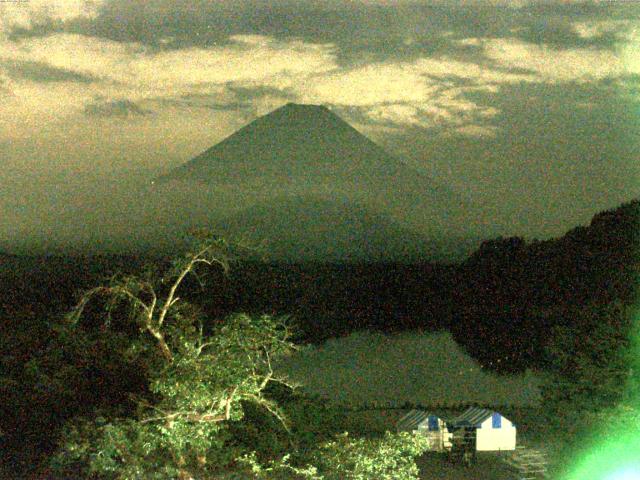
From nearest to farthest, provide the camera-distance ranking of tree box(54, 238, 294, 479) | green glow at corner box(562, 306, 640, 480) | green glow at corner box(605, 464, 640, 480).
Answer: tree box(54, 238, 294, 479) < green glow at corner box(605, 464, 640, 480) < green glow at corner box(562, 306, 640, 480)

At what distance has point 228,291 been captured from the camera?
33.9 m

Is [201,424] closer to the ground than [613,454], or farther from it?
farther from it

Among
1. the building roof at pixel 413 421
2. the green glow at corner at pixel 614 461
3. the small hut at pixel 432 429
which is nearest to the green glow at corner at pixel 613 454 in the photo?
the green glow at corner at pixel 614 461

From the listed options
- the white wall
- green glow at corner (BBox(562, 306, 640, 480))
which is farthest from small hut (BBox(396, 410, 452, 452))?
green glow at corner (BBox(562, 306, 640, 480))

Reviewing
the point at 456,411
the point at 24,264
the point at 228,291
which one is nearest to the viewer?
the point at 456,411

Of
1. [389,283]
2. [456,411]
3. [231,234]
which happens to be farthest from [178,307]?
[389,283]

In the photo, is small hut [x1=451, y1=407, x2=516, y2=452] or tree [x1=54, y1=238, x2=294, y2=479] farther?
small hut [x1=451, y1=407, x2=516, y2=452]

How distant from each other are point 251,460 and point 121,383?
7.22 ft

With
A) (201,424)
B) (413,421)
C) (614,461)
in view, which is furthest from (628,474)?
(201,424)

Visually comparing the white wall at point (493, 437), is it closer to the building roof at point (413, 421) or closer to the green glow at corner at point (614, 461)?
the building roof at point (413, 421)

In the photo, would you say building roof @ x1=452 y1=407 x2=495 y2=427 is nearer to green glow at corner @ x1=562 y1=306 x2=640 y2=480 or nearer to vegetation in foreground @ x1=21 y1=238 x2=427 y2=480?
green glow at corner @ x1=562 y1=306 x2=640 y2=480

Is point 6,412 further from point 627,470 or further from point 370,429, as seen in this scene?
point 627,470

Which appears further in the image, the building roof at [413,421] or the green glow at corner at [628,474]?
the building roof at [413,421]

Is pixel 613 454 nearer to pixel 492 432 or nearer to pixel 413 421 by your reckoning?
pixel 492 432
